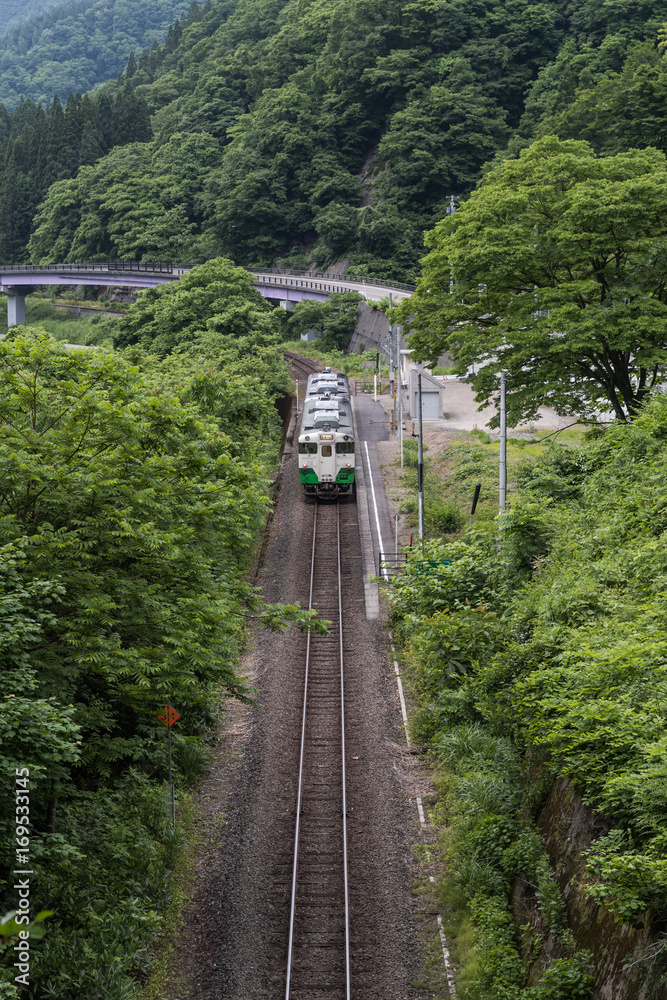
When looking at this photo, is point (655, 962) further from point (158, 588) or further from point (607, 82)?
point (607, 82)

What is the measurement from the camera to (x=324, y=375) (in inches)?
1813

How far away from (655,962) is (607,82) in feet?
245

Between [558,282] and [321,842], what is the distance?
1727 cm

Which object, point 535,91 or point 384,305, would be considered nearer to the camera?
point 384,305

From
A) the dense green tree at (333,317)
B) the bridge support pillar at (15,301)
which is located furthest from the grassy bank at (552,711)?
the bridge support pillar at (15,301)

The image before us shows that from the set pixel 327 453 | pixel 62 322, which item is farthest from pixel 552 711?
pixel 62 322

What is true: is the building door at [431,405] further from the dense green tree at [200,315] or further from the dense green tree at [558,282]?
the dense green tree at [558,282]

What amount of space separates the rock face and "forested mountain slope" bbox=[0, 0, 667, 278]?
7185 centimetres

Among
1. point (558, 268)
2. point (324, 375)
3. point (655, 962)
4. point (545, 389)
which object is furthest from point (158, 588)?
point (324, 375)

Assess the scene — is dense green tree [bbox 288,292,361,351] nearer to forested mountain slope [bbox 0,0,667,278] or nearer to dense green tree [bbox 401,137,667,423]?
forested mountain slope [bbox 0,0,667,278]

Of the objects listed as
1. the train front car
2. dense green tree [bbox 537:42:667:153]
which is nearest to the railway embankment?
the train front car

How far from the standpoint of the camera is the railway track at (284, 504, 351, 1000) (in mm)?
13695

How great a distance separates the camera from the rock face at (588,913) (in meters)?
9.81

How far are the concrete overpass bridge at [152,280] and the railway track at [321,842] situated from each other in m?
50.9
